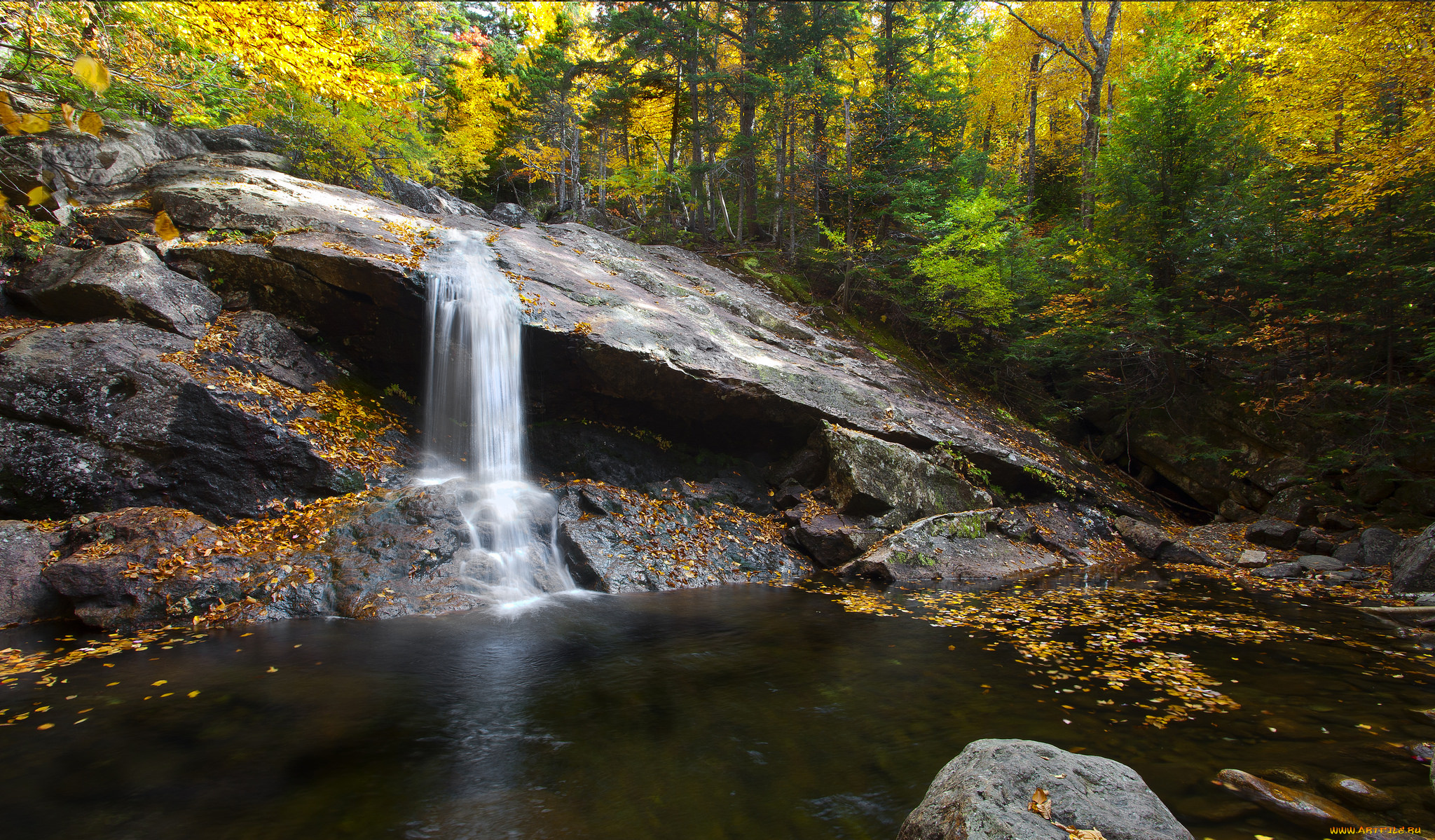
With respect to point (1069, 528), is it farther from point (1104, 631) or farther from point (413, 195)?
point (413, 195)

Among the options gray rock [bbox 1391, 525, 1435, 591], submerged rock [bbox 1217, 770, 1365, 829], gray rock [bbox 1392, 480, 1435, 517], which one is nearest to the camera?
submerged rock [bbox 1217, 770, 1365, 829]

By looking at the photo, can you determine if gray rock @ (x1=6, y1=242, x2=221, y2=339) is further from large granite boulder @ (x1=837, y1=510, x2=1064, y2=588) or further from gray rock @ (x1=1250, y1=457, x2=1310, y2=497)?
gray rock @ (x1=1250, y1=457, x2=1310, y2=497)

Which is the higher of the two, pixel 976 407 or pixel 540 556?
pixel 976 407

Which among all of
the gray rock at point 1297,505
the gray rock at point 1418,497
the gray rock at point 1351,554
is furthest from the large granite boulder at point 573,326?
the gray rock at point 1418,497

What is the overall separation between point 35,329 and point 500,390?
5880 millimetres

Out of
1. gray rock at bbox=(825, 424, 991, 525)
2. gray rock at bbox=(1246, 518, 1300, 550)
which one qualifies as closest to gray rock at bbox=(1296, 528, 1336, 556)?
gray rock at bbox=(1246, 518, 1300, 550)

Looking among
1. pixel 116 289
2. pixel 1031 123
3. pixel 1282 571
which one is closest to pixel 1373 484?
pixel 1282 571

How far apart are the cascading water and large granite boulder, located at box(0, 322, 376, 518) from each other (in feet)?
7.11

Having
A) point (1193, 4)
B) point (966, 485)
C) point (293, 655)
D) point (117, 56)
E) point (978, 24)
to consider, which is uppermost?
point (978, 24)

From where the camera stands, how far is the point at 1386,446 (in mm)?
10406

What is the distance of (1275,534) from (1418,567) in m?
3.02

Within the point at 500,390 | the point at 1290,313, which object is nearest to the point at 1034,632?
the point at 500,390

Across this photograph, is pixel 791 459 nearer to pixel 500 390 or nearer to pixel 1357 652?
pixel 500 390

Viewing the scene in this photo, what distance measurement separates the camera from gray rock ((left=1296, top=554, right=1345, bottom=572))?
9203 mm
